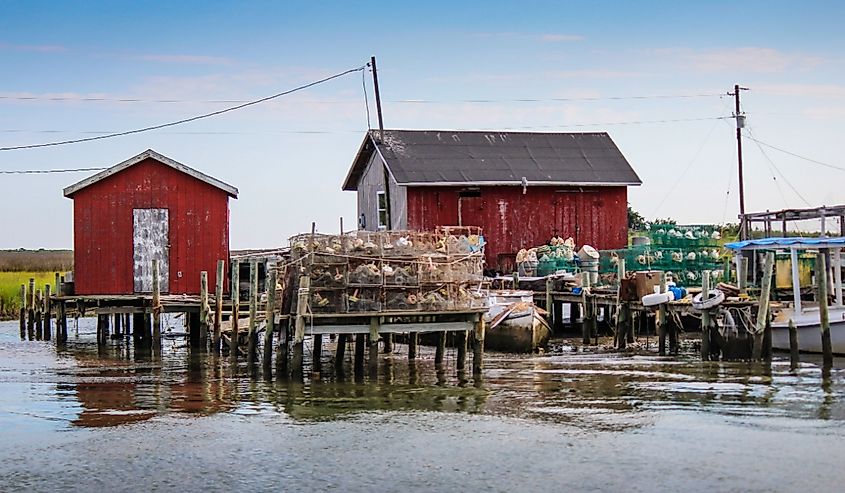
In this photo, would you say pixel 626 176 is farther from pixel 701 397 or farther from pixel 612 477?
pixel 612 477

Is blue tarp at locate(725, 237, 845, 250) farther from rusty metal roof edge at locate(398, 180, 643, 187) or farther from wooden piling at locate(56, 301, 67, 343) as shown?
wooden piling at locate(56, 301, 67, 343)

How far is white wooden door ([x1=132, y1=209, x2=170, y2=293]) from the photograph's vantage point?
33500 mm

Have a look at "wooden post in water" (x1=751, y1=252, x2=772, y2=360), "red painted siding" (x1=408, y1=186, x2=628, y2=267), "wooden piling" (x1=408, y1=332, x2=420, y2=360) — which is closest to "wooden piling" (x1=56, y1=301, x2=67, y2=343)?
"wooden piling" (x1=408, y1=332, x2=420, y2=360)

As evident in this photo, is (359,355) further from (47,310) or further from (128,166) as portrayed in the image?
(47,310)

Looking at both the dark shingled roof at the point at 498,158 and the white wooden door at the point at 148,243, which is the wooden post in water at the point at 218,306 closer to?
the white wooden door at the point at 148,243

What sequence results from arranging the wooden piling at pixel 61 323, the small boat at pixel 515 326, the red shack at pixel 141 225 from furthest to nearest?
the wooden piling at pixel 61 323
the red shack at pixel 141 225
the small boat at pixel 515 326

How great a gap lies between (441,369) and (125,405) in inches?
325

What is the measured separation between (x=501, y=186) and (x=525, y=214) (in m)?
1.41

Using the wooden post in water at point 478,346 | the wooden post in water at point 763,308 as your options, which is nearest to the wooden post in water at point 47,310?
the wooden post in water at point 478,346

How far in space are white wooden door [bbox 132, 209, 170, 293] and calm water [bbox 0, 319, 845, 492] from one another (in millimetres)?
6071

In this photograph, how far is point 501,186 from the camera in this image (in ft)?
138

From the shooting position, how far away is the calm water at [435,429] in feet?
51.6

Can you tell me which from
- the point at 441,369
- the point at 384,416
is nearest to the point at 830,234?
the point at 441,369

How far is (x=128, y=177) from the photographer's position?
33.4 meters
